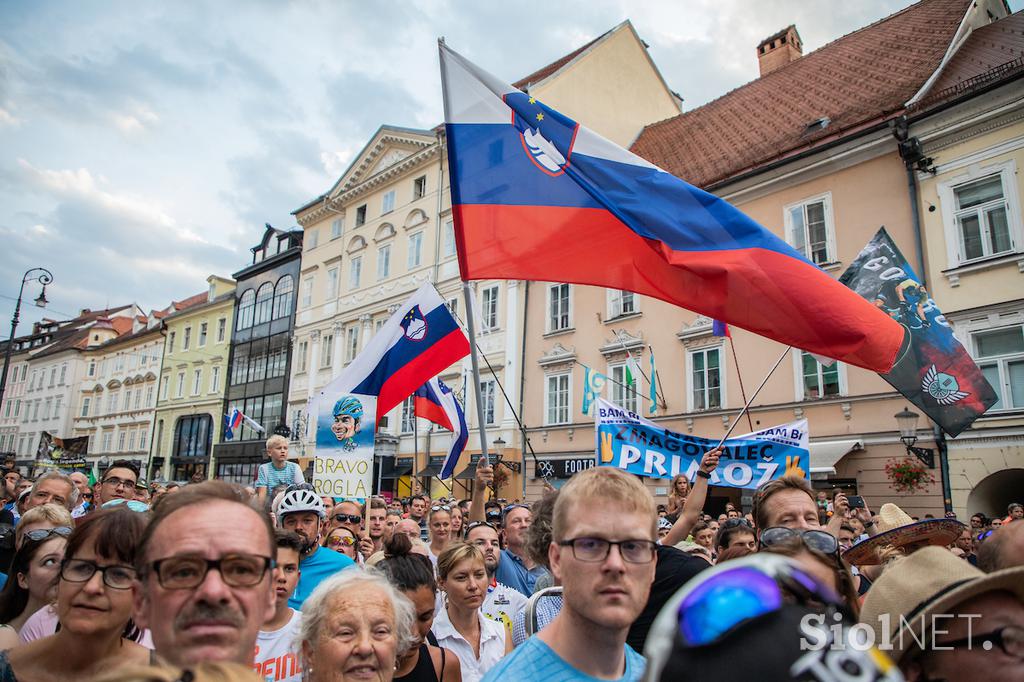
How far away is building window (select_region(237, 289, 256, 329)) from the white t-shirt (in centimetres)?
3810

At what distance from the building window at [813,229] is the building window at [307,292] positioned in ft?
82.3

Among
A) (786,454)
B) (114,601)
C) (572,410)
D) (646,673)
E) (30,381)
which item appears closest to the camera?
(646,673)

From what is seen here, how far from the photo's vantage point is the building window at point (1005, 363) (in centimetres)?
1283

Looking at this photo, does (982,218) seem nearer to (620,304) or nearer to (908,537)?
(620,304)

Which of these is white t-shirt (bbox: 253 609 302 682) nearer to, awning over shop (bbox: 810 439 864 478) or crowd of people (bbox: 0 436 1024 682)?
crowd of people (bbox: 0 436 1024 682)

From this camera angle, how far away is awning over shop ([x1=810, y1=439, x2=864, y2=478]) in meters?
14.7

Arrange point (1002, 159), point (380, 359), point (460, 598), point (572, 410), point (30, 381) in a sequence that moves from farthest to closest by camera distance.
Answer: point (30, 381) → point (572, 410) → point (1002, 159) → point (380, 359) → point (460, 598)

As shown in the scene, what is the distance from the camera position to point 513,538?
5.90m

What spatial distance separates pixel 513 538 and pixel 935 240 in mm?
13120

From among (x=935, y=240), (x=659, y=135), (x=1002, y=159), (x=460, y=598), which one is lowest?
(x=460, y=598)

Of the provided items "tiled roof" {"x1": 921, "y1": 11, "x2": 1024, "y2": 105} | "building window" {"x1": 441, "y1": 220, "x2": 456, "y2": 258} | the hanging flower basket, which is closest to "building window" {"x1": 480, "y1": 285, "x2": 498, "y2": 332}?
"building window" {"x1": 441, "y1": 220, "x2": 456, "y2": 258}

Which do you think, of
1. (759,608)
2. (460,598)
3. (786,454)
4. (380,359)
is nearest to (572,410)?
(786,454)

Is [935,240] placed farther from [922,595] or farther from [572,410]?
[922,595]

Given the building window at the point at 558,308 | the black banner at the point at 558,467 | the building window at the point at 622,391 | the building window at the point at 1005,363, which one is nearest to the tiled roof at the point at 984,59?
the building window at the point at 1005,363
